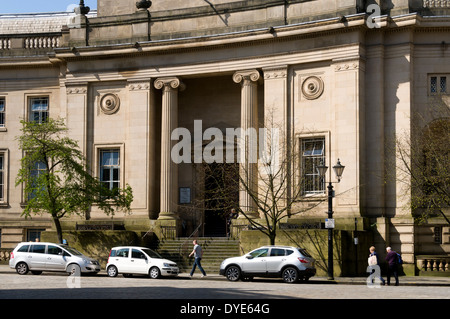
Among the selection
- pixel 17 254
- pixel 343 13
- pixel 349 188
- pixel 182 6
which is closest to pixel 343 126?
pixel 349 188

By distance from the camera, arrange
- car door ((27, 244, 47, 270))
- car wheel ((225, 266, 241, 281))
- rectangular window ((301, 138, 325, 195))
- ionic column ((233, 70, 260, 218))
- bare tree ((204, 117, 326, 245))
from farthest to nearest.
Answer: ionic column ((233, 70, 260, 218))
rectangular window ((301, 138, 325, 195))
bare tree ((204, 117, 326, 245))
car door ((27, 244, 47, 270))
car wheel ((225, 266, 241, 281))

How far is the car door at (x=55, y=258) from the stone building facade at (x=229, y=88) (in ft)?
24.1

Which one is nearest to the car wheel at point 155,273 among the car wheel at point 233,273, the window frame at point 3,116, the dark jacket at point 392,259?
the car wheel at point 233,273

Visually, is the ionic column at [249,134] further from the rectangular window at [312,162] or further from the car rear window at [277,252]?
the car rear window at [277,252]

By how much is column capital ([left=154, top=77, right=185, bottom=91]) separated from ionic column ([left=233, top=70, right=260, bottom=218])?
126 inches

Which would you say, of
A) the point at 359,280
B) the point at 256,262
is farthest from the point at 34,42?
the point at 359,280

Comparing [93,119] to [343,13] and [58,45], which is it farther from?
[343,13]

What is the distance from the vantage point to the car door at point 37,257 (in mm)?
35906

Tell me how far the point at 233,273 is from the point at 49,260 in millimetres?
8586

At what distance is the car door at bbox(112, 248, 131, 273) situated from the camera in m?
35.3

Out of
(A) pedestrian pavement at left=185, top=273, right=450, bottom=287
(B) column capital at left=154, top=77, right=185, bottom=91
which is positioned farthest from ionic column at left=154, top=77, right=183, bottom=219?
(A) pedestrian pavement at left=185, top=273, right=450, bottom=287

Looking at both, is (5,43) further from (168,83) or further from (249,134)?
(249,134)

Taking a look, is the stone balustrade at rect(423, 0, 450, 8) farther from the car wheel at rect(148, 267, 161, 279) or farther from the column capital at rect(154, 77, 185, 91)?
the car wheel at rect(148, 267, 161, 279)

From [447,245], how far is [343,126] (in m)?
7.45
